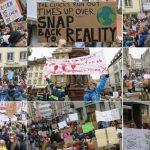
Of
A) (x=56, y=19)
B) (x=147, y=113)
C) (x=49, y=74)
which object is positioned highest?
(x=56, y=19)

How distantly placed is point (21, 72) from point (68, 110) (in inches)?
27.4

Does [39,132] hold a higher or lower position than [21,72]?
lower

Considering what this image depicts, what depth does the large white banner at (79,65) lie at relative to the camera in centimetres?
603

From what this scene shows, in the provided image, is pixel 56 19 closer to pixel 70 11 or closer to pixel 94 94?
pixel 70 11

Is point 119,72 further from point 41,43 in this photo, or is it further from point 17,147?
point 17,147

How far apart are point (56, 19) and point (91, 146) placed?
1.52 meters

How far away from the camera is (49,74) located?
6.04 m

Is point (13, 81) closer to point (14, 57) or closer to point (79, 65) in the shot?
point (14, 57)

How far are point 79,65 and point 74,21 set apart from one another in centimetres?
51

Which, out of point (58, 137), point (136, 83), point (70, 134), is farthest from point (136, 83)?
point (58, 137)

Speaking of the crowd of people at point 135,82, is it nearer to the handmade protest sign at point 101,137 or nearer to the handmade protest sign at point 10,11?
the handmade protest sign at point 101,137

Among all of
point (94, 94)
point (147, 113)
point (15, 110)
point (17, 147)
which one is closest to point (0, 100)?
point (15, 110)

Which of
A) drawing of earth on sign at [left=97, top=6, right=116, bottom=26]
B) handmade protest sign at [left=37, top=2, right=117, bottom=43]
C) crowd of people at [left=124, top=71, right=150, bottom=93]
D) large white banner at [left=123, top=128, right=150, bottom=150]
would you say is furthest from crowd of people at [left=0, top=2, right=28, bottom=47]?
large white banner at [left=123, top=128, right=150, bottom=150]

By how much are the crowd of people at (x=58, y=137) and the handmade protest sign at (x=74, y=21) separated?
986mm
